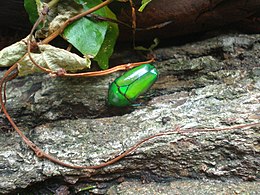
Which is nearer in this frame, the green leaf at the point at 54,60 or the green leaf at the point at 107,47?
the green leaf at the point at 54,60

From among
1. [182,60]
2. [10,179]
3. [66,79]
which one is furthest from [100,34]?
[10,179]

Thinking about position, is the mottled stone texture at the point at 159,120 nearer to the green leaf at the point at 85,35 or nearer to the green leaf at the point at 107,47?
the green leaf at the point at 107,47

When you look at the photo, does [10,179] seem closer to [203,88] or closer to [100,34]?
[100,34]

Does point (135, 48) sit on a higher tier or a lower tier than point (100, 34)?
lower

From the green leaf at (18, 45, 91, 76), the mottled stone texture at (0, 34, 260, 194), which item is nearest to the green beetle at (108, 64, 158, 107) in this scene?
the mottled stone texture at (0, 34, 260, 194)

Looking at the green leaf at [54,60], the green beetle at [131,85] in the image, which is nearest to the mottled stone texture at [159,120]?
the green beetle at [131,85]

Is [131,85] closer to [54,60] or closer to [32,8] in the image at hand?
[54,60]
